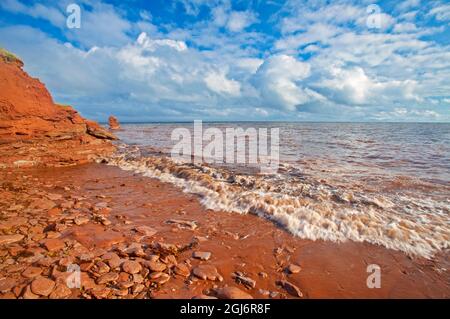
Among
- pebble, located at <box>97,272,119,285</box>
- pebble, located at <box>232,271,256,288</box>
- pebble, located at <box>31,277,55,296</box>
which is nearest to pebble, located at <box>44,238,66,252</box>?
pebble, located at <box>31,277,55,296</box>

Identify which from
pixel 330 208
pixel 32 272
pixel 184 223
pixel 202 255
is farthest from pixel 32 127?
pixel 330 208

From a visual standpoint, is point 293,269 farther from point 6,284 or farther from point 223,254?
point 6,284

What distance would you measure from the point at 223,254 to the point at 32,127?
1308 centimetres

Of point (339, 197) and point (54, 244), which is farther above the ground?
point (339, 197)

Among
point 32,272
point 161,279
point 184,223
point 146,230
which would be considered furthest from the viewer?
point 184,223

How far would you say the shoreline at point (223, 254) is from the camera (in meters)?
3.32

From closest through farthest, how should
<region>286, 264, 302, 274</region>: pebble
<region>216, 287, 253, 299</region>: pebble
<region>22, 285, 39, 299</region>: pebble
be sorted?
<region>22, 285, 39, 299</region>: pebble
<region>216, 287, 253, 299</region>: pebble
<region>286, 264, 302, 274</region>: pebble

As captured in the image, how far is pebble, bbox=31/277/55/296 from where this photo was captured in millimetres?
2920

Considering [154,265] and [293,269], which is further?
[293,269]

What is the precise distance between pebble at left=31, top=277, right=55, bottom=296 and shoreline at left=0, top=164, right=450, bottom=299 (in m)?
0.08

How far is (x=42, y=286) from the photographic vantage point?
3006mm

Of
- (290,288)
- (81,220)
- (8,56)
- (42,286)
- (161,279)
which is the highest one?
(8,56)

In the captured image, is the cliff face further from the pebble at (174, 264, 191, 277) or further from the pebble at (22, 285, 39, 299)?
the pebble at (174, 264, 191, 277)
